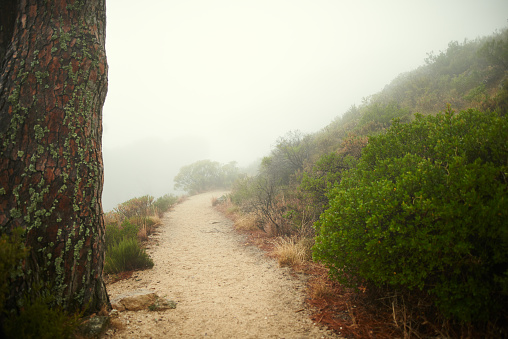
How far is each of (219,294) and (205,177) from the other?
Result: 76.4 ft

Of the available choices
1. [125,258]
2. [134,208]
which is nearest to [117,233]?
[125,258]

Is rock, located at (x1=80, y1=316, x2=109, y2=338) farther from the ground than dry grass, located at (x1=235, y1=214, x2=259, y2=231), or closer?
farther from the ground

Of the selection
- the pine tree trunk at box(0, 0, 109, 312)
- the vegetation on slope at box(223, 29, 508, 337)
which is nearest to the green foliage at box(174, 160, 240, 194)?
the vegetation on slope at box(223, 29, 508, 337)

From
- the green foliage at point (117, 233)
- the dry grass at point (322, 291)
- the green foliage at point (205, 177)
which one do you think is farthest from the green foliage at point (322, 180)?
the green foliage at point (205, 177)

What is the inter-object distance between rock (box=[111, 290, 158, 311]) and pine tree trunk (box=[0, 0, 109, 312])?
42 cm

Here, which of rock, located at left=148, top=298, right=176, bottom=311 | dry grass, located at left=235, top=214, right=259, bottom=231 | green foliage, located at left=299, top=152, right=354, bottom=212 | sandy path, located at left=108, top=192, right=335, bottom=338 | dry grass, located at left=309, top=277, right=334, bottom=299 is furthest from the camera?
dry grass, located at left=235, top=214, right=259, bottom=231

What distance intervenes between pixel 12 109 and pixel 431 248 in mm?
4115

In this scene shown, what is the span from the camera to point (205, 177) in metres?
26.4

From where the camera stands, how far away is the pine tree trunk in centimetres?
210

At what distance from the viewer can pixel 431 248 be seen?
6.56 feet

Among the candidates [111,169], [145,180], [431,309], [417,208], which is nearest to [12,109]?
[417,208]

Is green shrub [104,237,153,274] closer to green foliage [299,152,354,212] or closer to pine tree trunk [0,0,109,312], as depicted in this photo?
pine tree trunk [0,0,109,312]

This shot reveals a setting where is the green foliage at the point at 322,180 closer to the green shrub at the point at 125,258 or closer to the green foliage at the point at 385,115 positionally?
the green shrub at the point at 125,258

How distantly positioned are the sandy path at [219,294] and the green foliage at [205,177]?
1911 cm
